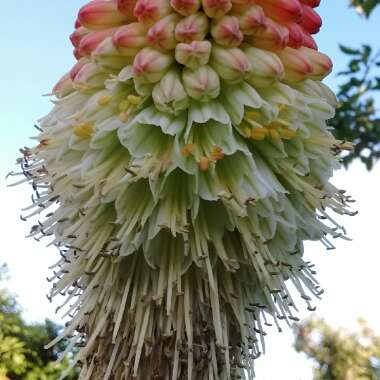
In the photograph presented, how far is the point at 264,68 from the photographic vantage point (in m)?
1.38

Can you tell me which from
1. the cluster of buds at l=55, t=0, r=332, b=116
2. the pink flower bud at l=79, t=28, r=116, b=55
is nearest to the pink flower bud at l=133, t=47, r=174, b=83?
the cluster of buds at l=55, t=0, r=332, b=116

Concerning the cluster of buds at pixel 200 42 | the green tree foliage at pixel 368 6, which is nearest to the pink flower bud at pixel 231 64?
the cluster of buds at pixel 200 42

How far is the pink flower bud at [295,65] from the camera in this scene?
1.42 m

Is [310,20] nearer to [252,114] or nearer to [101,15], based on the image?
[252,114]

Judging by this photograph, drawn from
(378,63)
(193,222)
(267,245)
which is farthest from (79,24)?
(378,63)

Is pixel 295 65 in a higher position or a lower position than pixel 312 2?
lower

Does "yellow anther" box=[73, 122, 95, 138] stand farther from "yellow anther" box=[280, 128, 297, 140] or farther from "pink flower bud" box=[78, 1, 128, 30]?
"yellow anther" box=[280, 128, 297, 140]

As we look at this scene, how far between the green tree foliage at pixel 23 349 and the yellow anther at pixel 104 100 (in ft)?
11.1

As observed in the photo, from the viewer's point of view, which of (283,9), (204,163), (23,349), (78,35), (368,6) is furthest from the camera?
(23,349)

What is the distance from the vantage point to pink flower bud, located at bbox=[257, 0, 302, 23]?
1.43m

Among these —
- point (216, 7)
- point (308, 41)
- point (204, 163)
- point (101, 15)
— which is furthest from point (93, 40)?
point (308, 41)

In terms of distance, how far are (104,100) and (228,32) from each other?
0.29m

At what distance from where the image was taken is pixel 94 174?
138 centimetres

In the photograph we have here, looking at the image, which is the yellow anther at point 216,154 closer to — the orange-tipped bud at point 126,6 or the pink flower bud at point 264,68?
the pink flower bud at point 264,68
